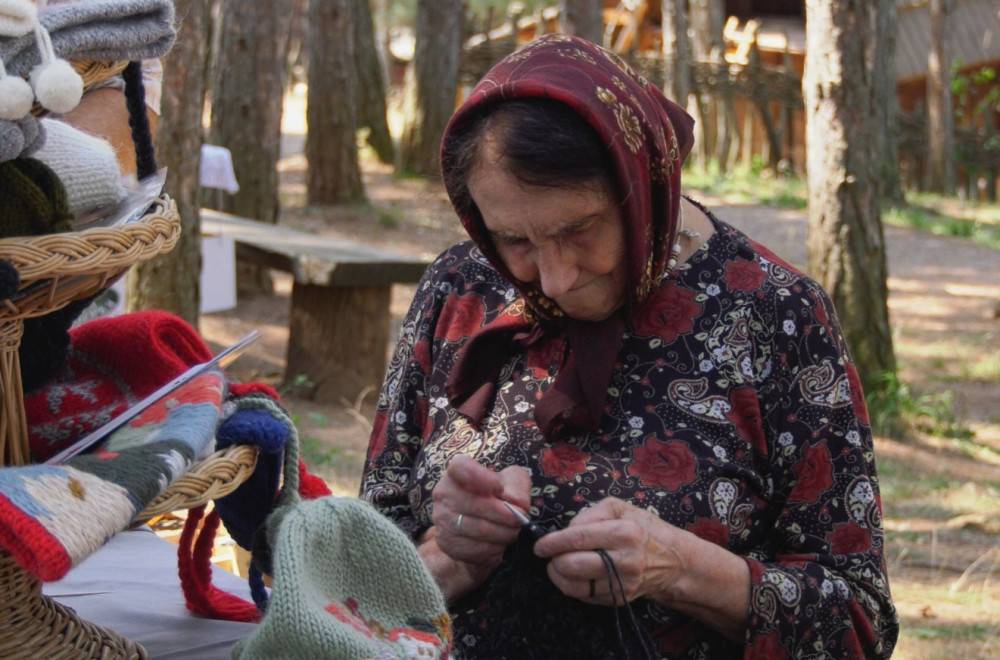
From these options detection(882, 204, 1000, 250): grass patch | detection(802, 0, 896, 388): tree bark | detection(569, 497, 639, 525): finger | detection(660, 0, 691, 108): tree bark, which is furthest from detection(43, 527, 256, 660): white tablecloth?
detection(660, 0, 691, 108): tree bark

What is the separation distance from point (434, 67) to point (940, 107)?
25.5 ft

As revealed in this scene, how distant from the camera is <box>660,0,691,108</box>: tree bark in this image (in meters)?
14.9

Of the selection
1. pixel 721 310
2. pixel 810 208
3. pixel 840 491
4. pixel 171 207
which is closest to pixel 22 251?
pixel 171 207

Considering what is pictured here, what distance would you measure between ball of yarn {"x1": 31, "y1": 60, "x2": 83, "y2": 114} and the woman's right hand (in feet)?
2.37

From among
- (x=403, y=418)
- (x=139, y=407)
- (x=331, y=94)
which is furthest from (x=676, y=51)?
(x=139, y=407)

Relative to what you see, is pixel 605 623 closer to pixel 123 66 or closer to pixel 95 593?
pixel 95 593

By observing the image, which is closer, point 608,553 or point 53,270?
point 53,270

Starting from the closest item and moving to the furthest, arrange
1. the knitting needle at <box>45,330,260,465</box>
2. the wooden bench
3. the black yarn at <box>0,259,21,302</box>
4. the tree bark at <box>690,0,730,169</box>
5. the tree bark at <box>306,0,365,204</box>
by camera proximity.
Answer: the black yarn at <box>0,259,21,302</box> < the knitting needle at <box>45,330,260,465</box> < the wooden bench < the tree bark at <box>306,0,365,204</box> < the tree bark at <box>690,0,730,169</box>

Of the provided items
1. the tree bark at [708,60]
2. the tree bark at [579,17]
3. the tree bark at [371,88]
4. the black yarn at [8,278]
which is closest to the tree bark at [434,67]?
the tree bark at [371,88]

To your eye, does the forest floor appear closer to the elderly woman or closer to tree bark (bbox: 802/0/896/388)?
tree bark (bbox: 802/0/896/388)

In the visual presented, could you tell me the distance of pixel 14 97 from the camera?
1214 millimetres

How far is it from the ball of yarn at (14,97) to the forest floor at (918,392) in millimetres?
3198

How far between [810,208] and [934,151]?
38.4 feet

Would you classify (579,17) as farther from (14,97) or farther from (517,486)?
(14,97)
